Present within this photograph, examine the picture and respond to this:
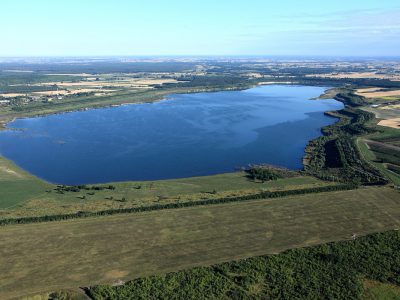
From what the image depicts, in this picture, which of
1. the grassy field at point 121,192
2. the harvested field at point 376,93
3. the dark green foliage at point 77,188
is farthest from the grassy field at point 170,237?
the harvested field at point 376,93

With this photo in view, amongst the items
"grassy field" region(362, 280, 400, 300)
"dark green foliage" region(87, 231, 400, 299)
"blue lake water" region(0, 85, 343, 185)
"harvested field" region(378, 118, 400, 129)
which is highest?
"dark green foliage" region(87, 231, 400, 299)

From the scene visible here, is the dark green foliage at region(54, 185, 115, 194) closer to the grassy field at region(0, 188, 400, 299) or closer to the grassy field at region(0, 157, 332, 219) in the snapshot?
the grassy field at region(0, 157, 332, 219)

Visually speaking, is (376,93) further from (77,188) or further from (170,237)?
(170,237)

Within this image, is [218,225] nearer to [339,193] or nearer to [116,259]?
[116,259]

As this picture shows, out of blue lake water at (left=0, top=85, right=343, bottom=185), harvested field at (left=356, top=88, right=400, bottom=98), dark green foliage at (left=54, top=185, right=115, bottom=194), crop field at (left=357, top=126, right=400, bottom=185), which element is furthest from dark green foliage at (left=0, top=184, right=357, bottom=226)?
harvested field at (left=356, top=88, right=400, bottom=98)

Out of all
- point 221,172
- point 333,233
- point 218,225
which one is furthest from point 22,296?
point 221,172

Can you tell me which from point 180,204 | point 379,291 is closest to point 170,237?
point 180,204
